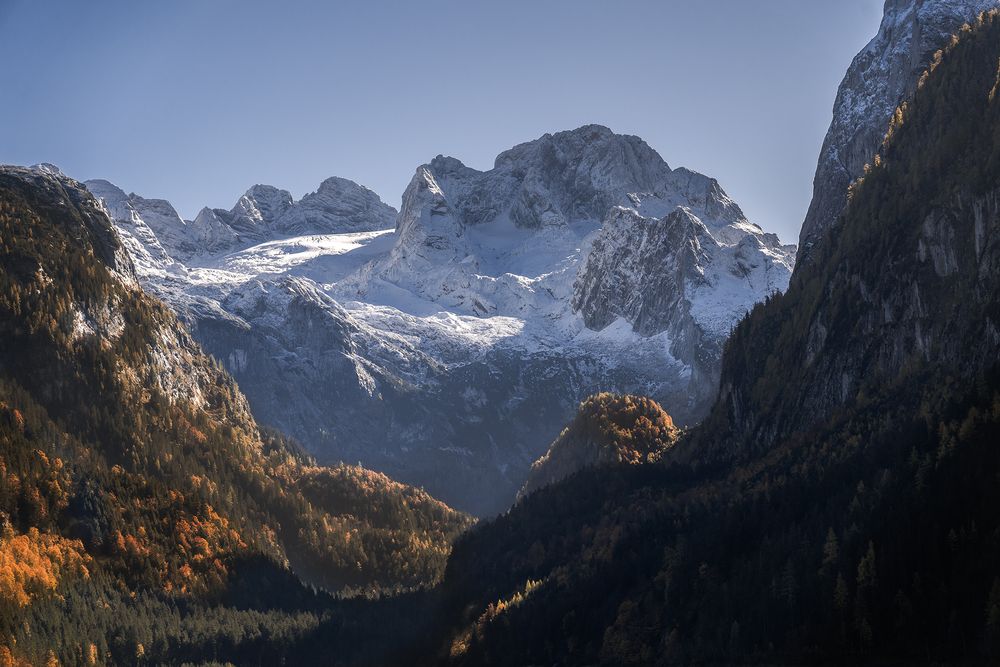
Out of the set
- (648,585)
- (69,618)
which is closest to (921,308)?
(648,585)

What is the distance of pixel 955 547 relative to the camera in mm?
138500

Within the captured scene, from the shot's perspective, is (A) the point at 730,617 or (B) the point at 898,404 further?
(B) the point at 898,404

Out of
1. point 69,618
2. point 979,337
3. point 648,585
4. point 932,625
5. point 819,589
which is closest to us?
point 932,625

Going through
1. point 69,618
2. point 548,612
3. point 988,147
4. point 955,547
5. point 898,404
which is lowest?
point 69,618

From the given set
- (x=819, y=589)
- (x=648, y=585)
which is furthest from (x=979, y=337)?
(x=648, y=585)

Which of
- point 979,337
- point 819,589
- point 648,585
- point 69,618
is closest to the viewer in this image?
point 819,589

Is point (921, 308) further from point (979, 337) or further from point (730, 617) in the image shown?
point (730, 617)

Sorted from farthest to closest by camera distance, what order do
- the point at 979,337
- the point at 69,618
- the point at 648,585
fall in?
1. the point at 69,618
2. the point at 648,585
3. the point at 979,337

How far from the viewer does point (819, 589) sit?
149 metres

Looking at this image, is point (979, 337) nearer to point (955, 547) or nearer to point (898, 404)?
point (898, 404)

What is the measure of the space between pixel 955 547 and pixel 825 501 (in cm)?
3243

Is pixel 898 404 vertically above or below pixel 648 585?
above

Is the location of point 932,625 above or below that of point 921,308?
below

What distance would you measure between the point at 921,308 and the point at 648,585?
59.4 meters
